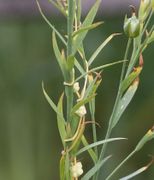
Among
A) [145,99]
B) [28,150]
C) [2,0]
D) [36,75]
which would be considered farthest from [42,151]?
[2,0]

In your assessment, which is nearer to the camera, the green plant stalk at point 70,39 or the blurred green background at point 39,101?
the green plant stalk at point 70,39

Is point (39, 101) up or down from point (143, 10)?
down

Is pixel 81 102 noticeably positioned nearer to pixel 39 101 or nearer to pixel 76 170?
pixel 76 170

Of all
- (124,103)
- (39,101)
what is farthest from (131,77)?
(39,101)

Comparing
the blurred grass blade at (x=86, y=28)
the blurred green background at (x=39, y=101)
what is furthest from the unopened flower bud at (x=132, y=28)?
the blurred green background at (x=39, y=101)

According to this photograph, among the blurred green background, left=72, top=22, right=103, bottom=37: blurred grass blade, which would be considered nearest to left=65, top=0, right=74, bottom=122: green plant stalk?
left=72, top=22, right=103, bottom=37: blurred grass blade

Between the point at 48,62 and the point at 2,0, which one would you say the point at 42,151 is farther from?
the point at 2,0

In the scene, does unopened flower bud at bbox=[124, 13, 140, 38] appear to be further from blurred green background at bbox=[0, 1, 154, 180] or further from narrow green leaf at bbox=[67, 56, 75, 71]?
blurred green background at bbox=[0, 1, 154, 180]

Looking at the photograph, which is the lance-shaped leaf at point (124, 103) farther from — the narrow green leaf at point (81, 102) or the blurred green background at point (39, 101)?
the blurred green background at point (39, 101)

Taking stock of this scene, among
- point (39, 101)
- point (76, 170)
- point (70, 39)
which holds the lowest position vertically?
point (39, 101)
